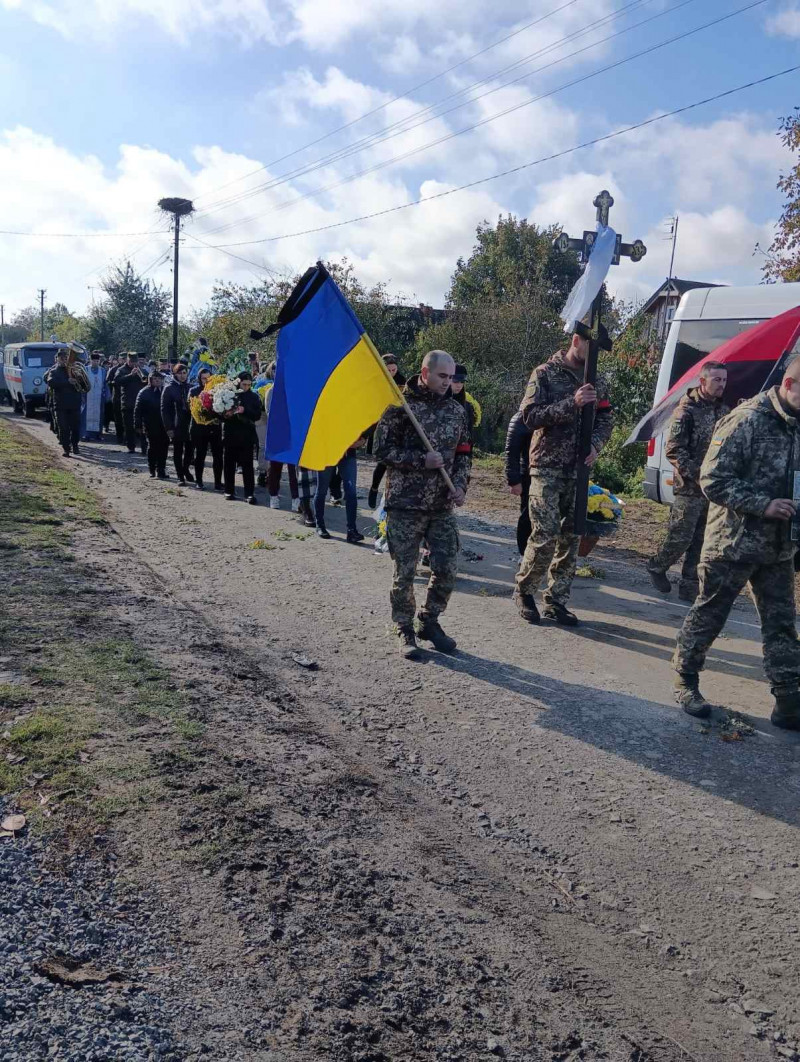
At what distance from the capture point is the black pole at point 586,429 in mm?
5816

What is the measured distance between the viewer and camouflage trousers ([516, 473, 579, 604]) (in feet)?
20.8

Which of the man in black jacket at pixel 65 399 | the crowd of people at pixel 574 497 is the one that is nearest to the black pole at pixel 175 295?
the man in black jacket at pixel 65 399

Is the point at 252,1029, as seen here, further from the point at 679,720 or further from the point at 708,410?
the point at 708,410

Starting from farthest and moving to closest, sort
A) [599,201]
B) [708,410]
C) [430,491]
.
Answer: [708,410], [599,201], [430,491]

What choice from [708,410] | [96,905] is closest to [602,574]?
[708,410]

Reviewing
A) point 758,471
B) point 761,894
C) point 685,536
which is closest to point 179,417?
point 685,536

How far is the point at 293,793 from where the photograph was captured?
3727mm

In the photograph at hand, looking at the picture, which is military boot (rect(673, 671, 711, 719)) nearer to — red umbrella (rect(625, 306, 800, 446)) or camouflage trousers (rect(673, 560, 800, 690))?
camouflage trousers (rect(673, 560, 800, 690))

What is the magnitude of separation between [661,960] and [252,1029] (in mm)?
1402

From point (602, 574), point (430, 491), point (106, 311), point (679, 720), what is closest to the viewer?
point (679, 720)

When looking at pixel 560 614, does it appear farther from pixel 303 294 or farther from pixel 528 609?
pixel 303 294

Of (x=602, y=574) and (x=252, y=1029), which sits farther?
(x=602, y=574)

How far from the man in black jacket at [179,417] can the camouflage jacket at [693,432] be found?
27.9 ft

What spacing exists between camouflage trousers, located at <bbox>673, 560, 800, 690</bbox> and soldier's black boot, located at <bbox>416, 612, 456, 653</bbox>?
65.3 inches
